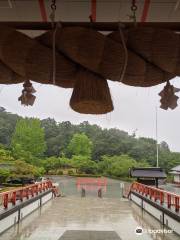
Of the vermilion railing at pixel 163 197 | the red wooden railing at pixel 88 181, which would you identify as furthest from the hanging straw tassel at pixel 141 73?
the red wooden railing at pixel 88 181

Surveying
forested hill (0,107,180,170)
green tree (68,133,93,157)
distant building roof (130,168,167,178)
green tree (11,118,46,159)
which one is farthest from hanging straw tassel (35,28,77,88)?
green tree (68,133,93,157)

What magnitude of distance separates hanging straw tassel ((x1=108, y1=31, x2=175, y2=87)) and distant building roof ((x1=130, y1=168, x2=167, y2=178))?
1574cm

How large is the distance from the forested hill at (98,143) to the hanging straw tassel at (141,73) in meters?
42.6

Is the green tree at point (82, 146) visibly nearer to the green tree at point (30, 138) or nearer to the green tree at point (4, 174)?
the green tree at point (30, 138)

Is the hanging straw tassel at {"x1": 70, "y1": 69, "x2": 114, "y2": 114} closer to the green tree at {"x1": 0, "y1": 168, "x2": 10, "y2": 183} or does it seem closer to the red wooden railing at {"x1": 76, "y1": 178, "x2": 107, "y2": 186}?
the red wooden railing at {"x1": 76, "y1": 178, "x2": 107, "y2": 186}

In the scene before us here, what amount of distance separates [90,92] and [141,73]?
0.83 ft

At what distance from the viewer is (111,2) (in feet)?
7.89

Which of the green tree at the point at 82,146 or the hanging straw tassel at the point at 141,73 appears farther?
the green tree at the point at 82,146

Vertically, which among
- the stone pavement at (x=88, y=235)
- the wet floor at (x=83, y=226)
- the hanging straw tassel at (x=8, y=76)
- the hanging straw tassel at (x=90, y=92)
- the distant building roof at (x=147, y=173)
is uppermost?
the hanging straw tassel at (x=8, y=76)

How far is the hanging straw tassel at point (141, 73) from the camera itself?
1.59 metres

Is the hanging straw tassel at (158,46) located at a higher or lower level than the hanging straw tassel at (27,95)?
higher

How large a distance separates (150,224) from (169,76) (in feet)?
25.7

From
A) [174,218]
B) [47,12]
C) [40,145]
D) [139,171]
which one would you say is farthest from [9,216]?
[40,145]

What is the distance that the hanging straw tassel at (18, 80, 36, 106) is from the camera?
1.82 m
